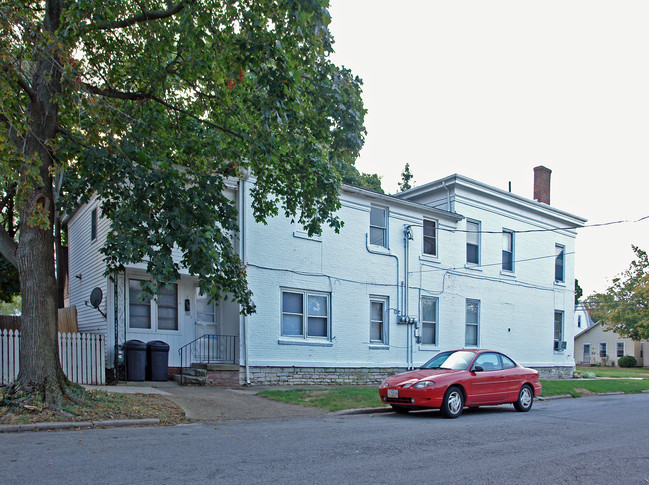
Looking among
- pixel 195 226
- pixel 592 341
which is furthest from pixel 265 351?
Result: pixel 592 341

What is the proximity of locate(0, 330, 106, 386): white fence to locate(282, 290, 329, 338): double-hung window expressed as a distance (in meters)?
5.43

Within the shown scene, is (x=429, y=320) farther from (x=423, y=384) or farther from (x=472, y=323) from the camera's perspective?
(x=423, y=384)

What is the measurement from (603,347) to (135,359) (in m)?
54.7

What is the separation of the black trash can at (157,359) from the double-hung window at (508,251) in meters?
15.1

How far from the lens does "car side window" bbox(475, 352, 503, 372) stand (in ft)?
42.6

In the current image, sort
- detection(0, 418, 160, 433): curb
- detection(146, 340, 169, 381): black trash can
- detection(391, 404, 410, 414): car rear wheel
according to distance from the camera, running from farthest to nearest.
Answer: detection(146, 340, 169, 381): black trash can
detection(391, 404, 410, 414): car rear wheel
detection(0, 418, 160, 433): curb

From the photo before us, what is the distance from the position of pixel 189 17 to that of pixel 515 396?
414 inches

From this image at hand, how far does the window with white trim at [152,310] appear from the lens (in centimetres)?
1644

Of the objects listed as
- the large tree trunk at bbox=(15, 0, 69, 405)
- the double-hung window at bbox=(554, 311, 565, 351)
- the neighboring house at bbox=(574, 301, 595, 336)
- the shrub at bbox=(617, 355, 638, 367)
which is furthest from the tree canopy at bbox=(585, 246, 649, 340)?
the large tree trunk at bbox=(15, 0, 69, 405)

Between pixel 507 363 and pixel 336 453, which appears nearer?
pixel 336 453

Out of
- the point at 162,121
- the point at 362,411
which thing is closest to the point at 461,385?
the point at 362,411

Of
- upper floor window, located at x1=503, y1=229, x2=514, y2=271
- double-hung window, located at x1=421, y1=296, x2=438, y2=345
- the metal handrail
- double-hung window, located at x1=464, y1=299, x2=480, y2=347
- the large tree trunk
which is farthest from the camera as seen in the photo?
upper floor window, located at x1=503, y1=229, x2=514, y2=271

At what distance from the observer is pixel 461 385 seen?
12.3 m

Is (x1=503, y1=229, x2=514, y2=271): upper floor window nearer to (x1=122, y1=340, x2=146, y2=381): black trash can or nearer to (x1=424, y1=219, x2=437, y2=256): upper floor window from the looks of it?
(x1=424, y1=219, x2=437, y2=256): upper floor window
